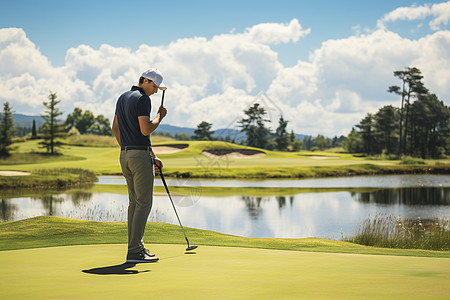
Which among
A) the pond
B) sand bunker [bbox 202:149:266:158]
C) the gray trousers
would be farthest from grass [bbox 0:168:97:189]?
sand bunker [bbox 202:149:266:158]

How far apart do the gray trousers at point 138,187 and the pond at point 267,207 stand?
8.78 metres

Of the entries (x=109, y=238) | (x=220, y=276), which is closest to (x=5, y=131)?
Result: (x=109, y=238)

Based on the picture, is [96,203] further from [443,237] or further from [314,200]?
[443,237]

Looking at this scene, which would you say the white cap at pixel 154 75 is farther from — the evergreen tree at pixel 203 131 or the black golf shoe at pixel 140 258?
the evergreen tree at pixel 203 131

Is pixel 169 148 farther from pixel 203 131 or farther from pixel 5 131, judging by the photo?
pixel 203 131

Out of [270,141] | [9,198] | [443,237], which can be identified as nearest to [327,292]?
[443,237]

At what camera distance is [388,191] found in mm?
29172

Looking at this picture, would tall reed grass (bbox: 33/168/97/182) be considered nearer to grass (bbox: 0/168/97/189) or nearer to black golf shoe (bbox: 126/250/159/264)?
grass (bbox: 0/168/97/189)

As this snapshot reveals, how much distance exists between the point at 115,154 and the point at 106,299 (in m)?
53.3

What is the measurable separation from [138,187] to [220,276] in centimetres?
173

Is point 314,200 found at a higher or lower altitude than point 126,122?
lower

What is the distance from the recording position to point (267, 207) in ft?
69.0

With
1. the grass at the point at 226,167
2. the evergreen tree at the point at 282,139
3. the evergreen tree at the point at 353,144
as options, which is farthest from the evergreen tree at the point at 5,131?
the evergreen tree at the point at 353,144

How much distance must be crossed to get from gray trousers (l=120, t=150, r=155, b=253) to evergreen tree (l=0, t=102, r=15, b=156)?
51.5 meters
